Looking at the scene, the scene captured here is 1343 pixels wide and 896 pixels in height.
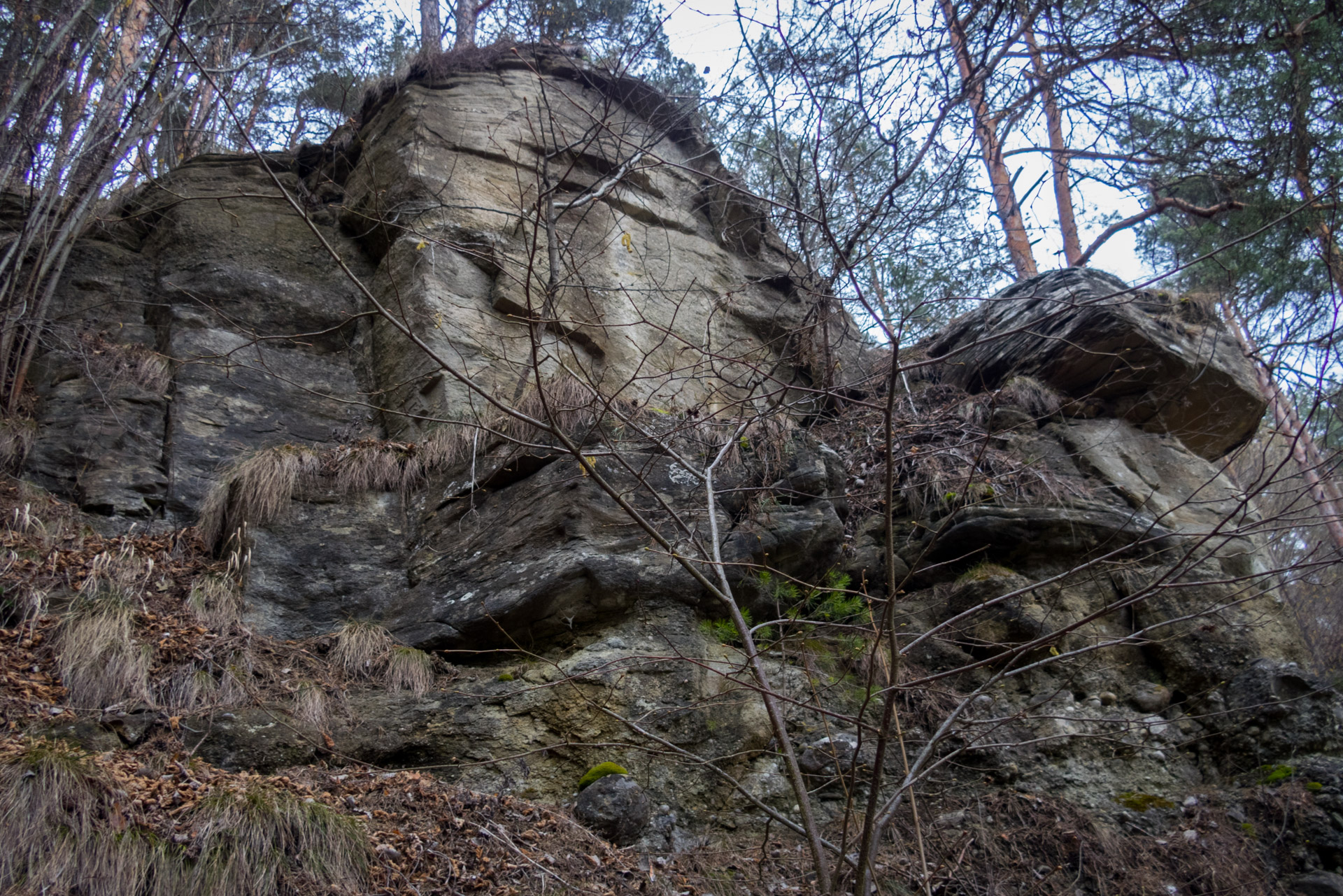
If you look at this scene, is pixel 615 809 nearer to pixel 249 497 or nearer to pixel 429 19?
pixel 249 497

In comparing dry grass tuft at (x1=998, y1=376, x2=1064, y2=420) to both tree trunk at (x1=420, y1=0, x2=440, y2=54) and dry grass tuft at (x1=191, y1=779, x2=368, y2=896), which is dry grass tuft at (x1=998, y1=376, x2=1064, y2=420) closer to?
dry grass tuft at (x1=191, y1=779, x2=368, y2=896)

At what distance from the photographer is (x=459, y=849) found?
3404 millimetres

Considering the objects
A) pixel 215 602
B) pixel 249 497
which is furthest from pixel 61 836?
pixel 249 497

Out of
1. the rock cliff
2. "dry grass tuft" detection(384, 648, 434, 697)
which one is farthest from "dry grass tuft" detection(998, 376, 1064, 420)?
"dry grass tuft" detection(384, 648, 434, 697)

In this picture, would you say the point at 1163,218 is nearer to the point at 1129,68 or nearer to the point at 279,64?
the point at 1129,68

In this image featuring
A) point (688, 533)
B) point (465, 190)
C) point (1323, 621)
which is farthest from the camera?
point (1323, 621)

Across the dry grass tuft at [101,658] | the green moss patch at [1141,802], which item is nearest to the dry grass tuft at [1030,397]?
the green moss patch at [1141,802]

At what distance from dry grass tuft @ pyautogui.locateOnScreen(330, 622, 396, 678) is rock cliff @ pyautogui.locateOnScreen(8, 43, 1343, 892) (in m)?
0.13

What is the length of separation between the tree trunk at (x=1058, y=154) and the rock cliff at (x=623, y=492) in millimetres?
932

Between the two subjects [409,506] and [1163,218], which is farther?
[1163,218]

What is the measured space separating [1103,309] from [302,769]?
6013 millimetres

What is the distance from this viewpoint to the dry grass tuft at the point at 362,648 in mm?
4434

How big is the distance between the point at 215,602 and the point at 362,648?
2.81 feet

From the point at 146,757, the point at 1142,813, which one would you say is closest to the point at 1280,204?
the point at 1142,813
